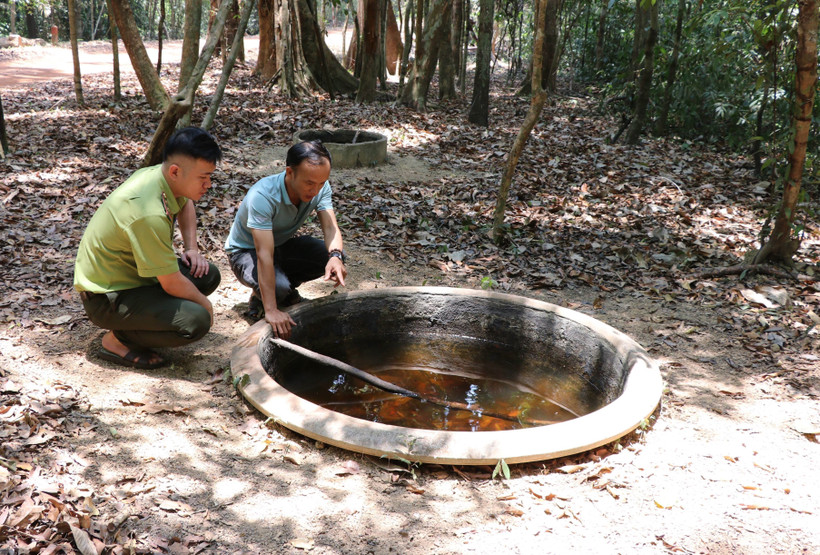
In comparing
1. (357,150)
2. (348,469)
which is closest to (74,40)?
(357,150)

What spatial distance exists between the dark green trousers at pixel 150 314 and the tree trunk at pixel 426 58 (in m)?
8.18

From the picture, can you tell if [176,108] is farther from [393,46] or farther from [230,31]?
[393,46]

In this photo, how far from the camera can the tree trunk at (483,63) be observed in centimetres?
1009

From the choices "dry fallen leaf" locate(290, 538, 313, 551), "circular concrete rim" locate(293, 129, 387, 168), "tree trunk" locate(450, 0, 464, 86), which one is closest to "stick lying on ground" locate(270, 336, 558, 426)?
"dry fallen leaf" locate(290, 538, 313, 551)

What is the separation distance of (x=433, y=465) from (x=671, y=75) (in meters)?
8.55

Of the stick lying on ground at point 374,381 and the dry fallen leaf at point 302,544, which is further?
the stick lying on ground at point 374,381

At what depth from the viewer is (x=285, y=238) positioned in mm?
4473

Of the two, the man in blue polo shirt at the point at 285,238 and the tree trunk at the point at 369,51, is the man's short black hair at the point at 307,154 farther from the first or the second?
the tree trunk at the point at 369,51

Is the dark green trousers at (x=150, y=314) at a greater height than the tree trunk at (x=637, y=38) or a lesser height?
lesser

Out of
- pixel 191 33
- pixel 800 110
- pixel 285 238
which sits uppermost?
pixel 191 33

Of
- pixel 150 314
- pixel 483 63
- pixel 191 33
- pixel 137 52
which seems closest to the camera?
pixel 150 314

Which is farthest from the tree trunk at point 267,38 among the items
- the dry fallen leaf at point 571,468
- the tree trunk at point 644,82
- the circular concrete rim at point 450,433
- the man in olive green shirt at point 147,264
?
the dry fallen leaf at point 571,468

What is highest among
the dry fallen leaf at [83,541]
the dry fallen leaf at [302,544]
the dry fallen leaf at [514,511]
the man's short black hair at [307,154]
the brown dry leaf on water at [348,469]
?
the man's short black hair at [307,154]

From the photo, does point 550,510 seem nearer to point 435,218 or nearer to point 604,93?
point 435,218
